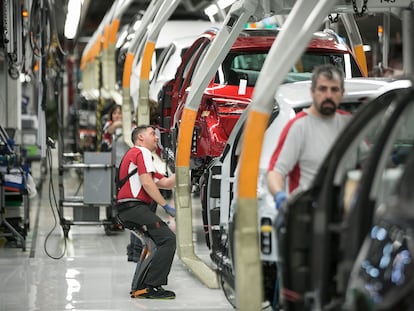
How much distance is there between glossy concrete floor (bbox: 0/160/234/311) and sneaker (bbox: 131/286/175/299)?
10 cm

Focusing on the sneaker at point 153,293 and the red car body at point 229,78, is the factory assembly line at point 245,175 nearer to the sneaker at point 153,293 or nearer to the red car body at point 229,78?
the red car body at point 229,78

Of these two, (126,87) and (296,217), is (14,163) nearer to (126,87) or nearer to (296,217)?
(126,87)

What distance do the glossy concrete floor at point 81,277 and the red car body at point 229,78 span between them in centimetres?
141

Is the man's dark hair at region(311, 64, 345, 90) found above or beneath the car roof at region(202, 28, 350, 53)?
beneath

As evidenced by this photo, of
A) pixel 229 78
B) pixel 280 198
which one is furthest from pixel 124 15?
pixel 280 198

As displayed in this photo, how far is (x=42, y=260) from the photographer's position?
44.2 feet

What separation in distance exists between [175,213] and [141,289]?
43.4 inches

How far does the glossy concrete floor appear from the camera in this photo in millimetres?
10641

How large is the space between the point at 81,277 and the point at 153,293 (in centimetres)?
152

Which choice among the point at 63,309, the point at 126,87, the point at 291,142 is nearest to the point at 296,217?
the point at 291,142

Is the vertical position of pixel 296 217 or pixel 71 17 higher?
pixel 71 17

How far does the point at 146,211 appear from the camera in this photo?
1091 cm

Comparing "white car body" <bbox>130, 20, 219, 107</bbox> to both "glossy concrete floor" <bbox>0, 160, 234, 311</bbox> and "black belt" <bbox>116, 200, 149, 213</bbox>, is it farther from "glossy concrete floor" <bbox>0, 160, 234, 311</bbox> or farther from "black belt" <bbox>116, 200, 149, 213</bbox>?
"black belt" <bbox>116, 200, 149, 213</bbox>

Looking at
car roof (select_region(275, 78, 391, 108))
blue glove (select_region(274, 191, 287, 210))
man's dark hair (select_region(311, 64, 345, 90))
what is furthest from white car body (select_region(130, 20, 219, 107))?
blue glove (select_region(274, 191, 287, 210))
